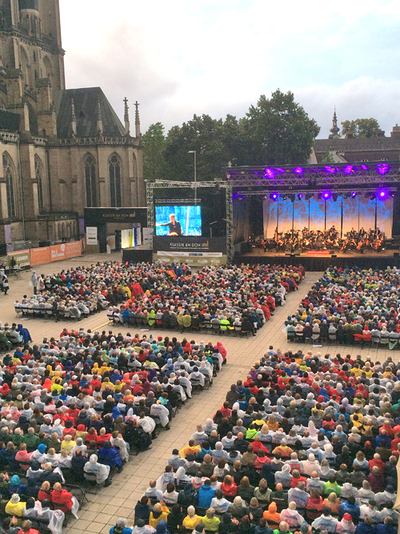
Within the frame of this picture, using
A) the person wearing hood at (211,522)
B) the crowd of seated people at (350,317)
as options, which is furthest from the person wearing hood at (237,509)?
the crowd of seated people at (350,317)

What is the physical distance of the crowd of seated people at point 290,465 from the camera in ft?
27.2

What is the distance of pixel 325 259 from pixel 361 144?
51.0 metres

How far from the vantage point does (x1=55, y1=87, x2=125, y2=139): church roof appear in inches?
2256

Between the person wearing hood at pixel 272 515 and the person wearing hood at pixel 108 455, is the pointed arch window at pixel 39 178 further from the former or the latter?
the person wearing hood at pixel 272 515

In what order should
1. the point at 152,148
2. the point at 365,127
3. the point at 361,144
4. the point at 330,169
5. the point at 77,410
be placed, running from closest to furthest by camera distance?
the point at 77,410, the point at 330,169, the point at 152,148, the point at 361,144, the point at 365,127

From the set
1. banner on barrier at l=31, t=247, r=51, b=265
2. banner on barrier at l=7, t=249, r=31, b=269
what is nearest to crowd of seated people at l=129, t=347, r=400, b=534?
banner on barrier at l=7, t=249, r=31, b=269

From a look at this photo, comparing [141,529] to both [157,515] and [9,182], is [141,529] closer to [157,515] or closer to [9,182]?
[157,515]

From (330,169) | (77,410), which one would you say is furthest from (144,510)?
(330,169)

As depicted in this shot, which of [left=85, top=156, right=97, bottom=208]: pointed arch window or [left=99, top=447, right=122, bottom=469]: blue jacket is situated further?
[left=85, top=156, right=97, bottom=208]: pointed arch window

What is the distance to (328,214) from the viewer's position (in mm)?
42125

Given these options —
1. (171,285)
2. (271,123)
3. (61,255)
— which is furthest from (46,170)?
(171,285)

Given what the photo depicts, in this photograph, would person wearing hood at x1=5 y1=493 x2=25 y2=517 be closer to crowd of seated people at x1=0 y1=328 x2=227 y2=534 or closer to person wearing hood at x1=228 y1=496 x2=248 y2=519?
crowd of seated people at x1=0 y1=328 x2=227 y2=534

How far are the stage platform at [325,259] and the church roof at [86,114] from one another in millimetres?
26841

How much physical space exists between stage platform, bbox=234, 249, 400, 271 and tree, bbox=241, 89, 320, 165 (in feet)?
74.3
